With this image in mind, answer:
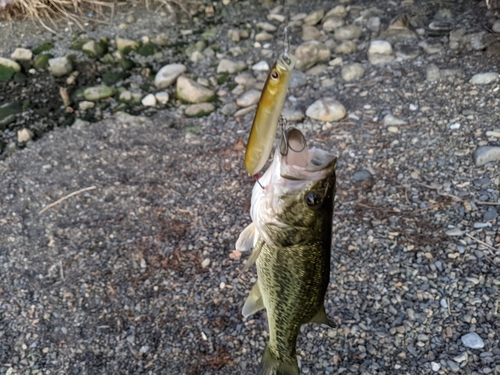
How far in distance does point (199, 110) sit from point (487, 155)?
2.99m

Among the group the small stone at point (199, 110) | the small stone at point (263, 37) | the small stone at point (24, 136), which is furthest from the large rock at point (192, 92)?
the small stone at point (24, 136)

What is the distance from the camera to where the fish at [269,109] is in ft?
6.07

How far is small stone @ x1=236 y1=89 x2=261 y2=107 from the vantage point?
557 centimetres

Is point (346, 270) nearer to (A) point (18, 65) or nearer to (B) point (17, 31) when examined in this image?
(A) point (18, 65)

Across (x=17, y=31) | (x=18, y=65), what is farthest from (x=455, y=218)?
(x=17, y=31)

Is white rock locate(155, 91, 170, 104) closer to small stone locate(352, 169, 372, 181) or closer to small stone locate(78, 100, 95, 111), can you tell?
small stone locate(78, 100, 95, 111)

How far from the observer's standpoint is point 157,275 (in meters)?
3.92

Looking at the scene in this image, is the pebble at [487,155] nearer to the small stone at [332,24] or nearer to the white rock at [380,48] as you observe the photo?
the white rock at [380,48]

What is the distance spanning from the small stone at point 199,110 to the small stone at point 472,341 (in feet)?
11.5

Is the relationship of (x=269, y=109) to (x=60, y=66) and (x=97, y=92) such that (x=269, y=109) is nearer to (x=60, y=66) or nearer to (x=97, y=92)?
(x=97, y=92)

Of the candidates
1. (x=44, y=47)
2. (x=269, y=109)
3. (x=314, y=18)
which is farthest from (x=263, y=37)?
(x=269, y=109)

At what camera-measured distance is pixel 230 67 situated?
6.10m

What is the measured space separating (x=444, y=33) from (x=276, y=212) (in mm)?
4771

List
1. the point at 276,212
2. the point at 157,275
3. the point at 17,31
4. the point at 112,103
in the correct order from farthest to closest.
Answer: the point at 17,31 < the point at 112,103 < the point at 157,275 < the point at 276,212
